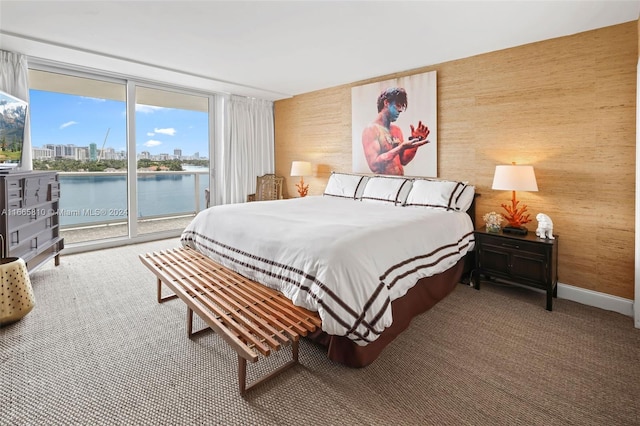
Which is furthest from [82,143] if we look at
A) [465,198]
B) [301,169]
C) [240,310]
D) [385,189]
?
[465,198]

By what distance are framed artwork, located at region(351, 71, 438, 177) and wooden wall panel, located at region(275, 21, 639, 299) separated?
141 millimetres

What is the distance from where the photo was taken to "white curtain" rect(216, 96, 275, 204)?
18.9 feet

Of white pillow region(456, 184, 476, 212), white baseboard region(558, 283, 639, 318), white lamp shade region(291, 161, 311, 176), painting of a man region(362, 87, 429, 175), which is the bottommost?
white baseboard region(558, 283, 639, 318)

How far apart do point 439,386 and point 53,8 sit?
4001 millimetres

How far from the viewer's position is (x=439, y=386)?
1.81 metres

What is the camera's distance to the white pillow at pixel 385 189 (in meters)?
3.92

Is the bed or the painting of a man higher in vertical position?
the painting of a man

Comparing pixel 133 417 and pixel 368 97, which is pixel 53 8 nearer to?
pixel 133 417

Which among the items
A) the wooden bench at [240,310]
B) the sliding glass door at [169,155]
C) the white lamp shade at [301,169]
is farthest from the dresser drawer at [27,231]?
the white lamp shade at [301,169]

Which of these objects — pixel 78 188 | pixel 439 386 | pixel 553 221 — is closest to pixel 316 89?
pixel 553 221

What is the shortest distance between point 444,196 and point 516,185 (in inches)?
27.1

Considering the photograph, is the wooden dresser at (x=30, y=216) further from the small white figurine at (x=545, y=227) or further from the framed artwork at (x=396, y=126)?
the small white figurine at (x=545, y=227)

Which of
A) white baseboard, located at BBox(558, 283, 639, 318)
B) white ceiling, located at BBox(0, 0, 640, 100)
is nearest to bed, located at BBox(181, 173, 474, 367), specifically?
white baseboard, located at BBox(558, 283, 639, 318)

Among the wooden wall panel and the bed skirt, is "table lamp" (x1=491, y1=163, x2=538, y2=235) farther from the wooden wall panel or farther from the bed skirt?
the bed skirt
